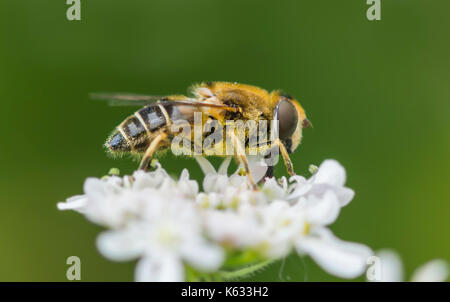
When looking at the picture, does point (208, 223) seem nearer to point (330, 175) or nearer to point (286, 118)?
point (330, 175)

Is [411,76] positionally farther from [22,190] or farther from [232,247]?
[232,247]

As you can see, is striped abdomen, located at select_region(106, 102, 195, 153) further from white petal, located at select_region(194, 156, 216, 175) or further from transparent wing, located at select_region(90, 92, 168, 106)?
white petal, located at select_region(194, 156, 216, 175)

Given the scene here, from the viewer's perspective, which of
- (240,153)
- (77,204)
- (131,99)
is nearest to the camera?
(77,204)

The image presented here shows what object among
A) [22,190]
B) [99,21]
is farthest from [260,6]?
[22,190]

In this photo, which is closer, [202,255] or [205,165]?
[202,255]

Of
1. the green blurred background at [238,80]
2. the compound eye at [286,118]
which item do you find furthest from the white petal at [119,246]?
the green blurred background at [238,80]

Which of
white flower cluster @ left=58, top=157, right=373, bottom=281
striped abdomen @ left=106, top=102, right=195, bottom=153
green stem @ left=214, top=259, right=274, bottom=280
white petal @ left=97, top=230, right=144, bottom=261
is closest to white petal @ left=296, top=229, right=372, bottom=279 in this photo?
white flower cluster @ left=58, top=157, right=373, bottom=281

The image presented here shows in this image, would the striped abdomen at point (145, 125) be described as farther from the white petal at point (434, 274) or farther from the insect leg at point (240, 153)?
the white petal at point (434, 274)

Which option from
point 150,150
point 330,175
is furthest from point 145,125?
point 330,175

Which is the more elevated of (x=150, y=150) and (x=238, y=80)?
(x=238, y=80)
